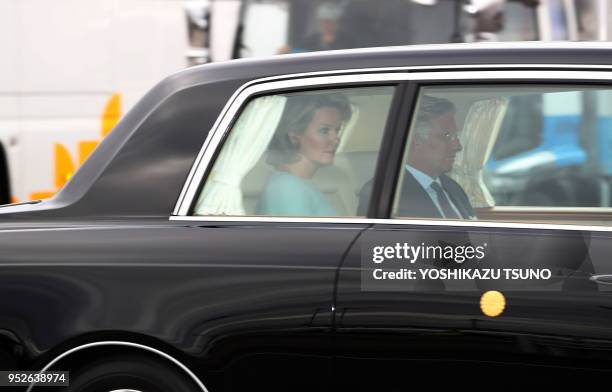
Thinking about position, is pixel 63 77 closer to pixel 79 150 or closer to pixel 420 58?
pixel 79 150

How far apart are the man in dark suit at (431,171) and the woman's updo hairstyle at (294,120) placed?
0.25 meters

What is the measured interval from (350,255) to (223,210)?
18.3 inches

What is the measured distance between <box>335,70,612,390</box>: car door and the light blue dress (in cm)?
19

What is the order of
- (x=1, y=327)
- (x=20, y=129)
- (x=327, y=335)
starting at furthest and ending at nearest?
(x=20, y=129)
(x=1, y=327)
(x=327, y=335)

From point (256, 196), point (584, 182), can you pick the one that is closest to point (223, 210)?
point (256, 196)

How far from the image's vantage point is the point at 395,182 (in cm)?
338

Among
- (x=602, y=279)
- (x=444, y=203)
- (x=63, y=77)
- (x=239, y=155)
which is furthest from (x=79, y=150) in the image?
(x=602, y=279)

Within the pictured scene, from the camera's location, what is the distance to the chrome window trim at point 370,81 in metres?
3.29

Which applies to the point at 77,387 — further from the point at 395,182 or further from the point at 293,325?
the point at 395,182

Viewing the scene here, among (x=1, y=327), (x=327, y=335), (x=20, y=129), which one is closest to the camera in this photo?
(x=327, y=335)

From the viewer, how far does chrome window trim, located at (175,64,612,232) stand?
3.29 meters

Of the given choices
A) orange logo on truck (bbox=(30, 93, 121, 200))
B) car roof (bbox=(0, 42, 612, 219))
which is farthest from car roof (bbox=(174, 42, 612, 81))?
orange logo on truck (bbox=(30, 93, 121, 200))

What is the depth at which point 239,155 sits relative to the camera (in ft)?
11.6

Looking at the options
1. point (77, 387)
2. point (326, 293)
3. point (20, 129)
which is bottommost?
point (77, 387)
